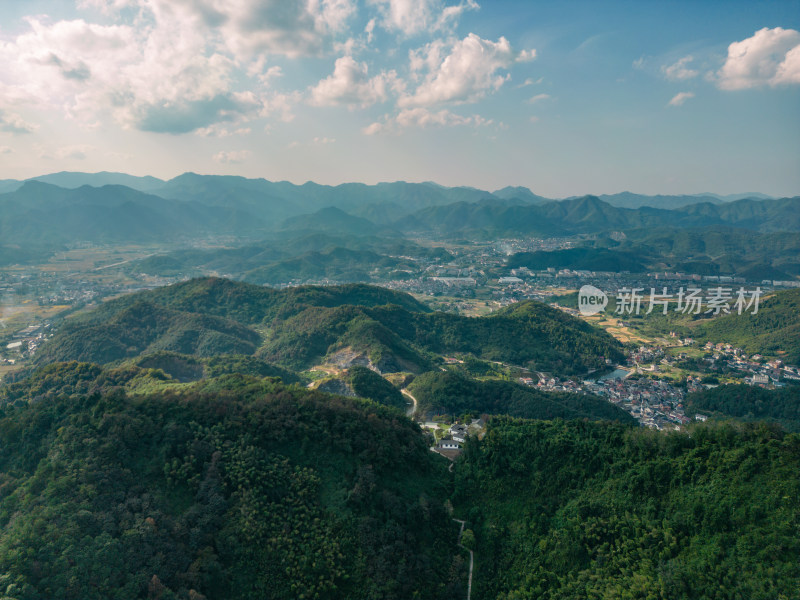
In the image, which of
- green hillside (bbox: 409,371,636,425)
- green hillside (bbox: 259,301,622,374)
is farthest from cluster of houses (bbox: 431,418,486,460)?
green hillside (bbox: 259,301,622,374)

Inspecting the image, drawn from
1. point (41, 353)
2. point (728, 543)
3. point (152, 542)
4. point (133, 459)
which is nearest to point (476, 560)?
point (728, 543)

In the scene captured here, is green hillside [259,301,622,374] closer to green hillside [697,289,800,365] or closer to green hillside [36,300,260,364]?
green hillside [36,300,260,364]

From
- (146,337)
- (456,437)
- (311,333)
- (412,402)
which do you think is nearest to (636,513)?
(456,437)

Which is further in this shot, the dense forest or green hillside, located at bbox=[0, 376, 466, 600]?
green hillside, located at bbox=[0, 376, 466, 600]

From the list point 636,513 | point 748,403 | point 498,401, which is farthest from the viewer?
point 748,403

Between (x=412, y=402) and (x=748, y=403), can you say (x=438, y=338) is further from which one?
(x=748, y=403)

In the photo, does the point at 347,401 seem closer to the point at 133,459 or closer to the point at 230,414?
the point at 230,414
